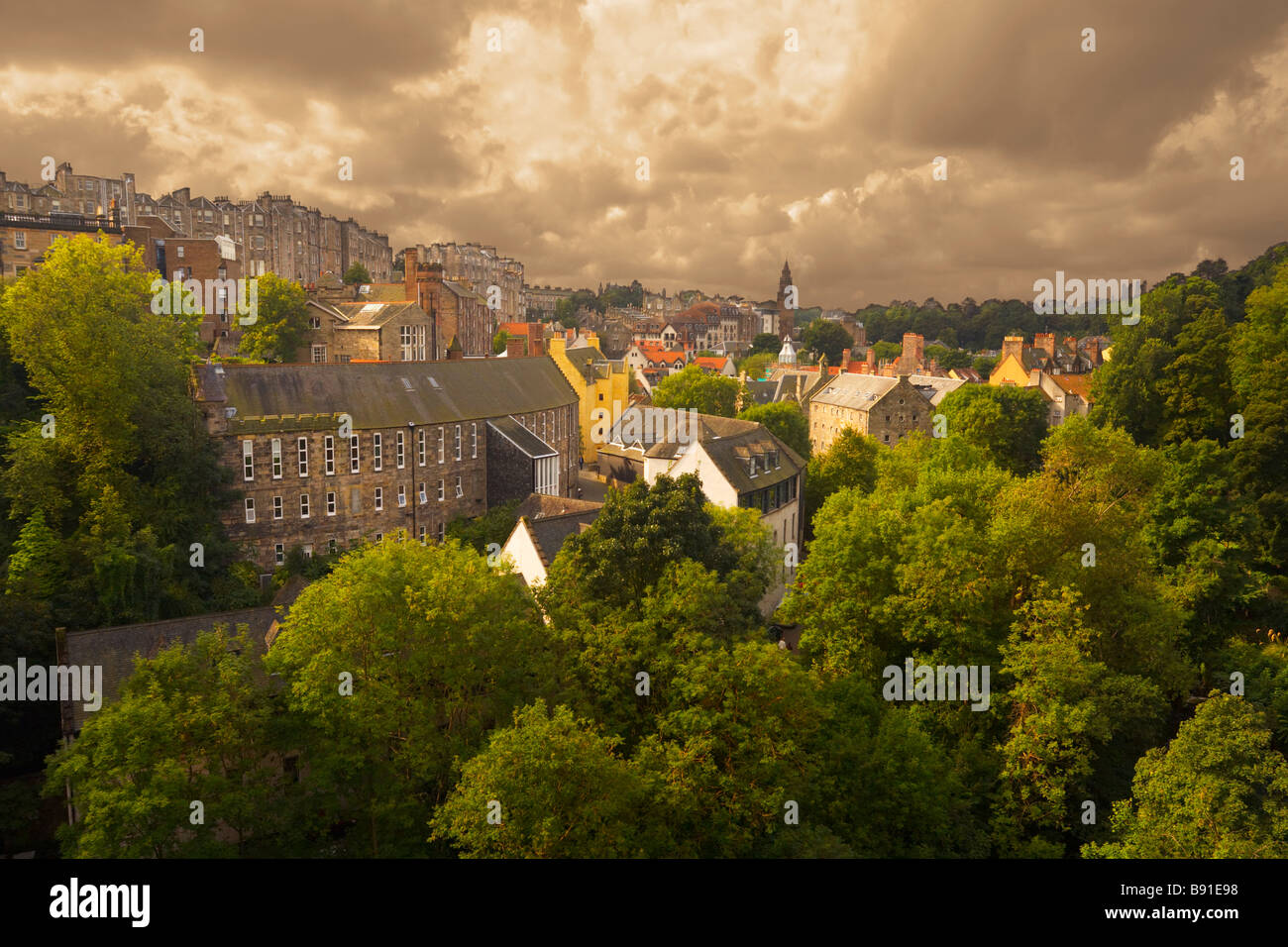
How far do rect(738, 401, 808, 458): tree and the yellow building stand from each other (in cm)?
1998

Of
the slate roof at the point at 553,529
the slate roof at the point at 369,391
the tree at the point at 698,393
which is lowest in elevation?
the slate roof at the point at 553,529

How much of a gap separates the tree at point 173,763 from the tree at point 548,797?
6.68 metres

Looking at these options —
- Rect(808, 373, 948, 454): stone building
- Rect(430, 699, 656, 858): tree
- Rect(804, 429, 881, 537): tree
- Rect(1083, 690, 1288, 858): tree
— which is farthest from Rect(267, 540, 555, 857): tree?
Rect(808, 373, 948, 454): stone building

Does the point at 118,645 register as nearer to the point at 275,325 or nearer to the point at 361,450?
the point at 361,450

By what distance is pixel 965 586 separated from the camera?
27.3 metres

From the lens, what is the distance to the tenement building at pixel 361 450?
4469 cm

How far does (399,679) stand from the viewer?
2259 centimetres

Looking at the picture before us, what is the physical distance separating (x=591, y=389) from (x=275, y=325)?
31580 mm

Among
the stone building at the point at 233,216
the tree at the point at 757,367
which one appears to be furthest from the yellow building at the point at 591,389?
the stone building at the point at 233,216

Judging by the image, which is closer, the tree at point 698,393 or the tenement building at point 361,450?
the tenement building at point 361,450

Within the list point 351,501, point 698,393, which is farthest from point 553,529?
point 698,393

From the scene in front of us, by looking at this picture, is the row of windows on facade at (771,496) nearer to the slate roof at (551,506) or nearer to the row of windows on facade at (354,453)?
the slate roof at (551,506)
